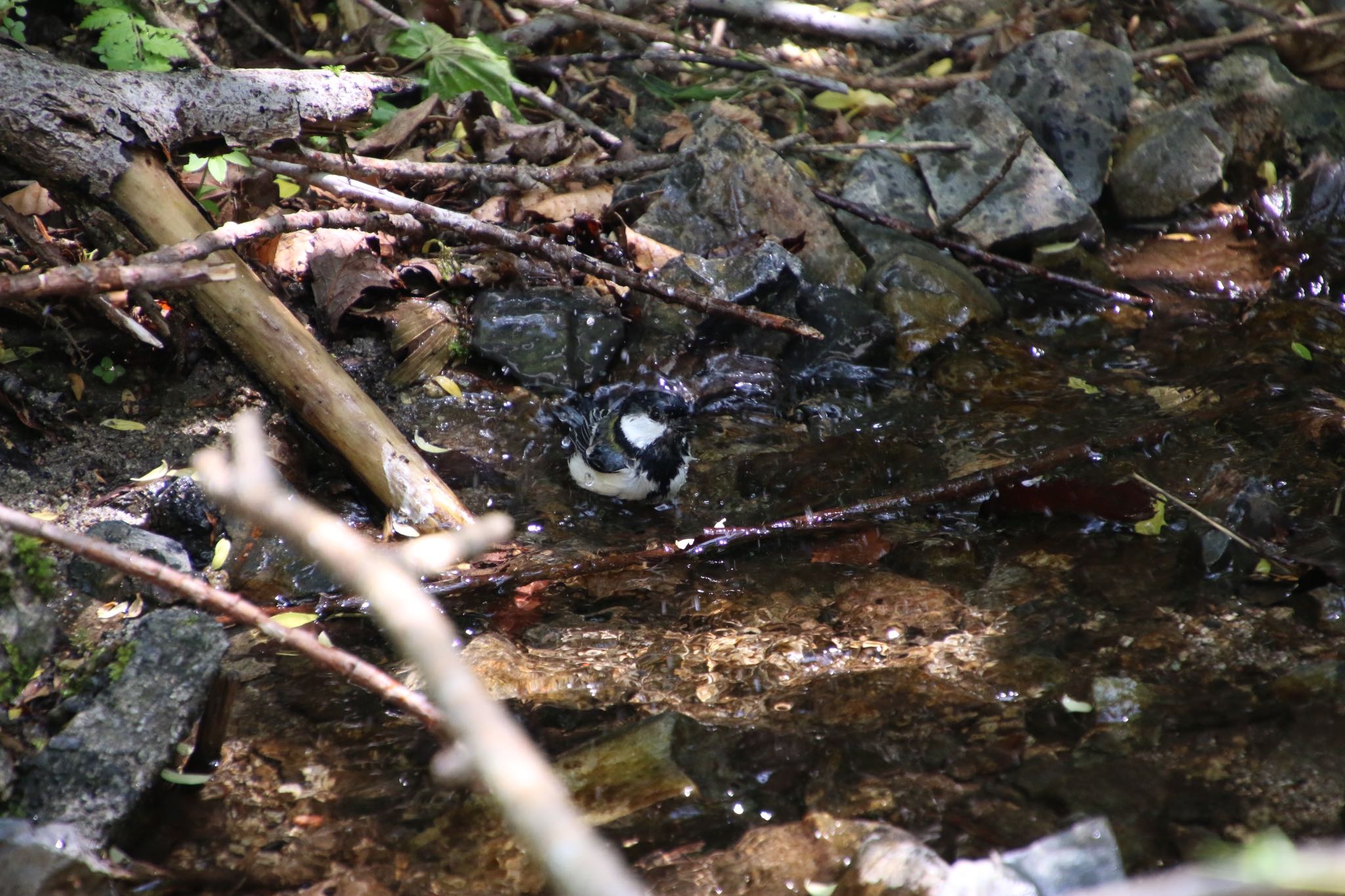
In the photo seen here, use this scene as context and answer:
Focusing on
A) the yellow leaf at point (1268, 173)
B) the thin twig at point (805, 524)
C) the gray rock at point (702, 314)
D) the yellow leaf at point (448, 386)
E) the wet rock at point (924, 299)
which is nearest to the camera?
the thin twig at point (805, 524)

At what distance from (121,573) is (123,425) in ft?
3.22

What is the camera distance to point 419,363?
4.52m

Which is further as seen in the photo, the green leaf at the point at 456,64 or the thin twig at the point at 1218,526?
the green leaf at the point at 456,64

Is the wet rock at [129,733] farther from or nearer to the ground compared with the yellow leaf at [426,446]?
farther from the ground

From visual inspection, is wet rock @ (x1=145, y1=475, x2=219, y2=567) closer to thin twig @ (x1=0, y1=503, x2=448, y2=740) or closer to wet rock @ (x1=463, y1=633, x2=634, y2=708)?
wet rock @ (x1=463, y1=633, x2=634, y2=708)

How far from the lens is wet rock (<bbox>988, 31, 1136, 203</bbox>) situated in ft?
21.0

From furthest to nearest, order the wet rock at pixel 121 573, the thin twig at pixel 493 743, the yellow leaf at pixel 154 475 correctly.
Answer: the yellow leaf at pixel 154 475, the wet rock at pixel 121 573, the thin twig at pixel 493 743

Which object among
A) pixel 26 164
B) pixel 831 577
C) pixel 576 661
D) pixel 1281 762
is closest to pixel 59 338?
pixel 26 164

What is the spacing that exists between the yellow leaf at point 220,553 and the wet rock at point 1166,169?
18.4 feet

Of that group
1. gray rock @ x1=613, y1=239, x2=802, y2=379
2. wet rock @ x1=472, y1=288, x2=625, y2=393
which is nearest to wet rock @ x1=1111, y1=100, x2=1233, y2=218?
gray rock @ x1=613, y1=239, x2=802, y2=379

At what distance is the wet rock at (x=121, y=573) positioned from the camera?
→ 127 inches

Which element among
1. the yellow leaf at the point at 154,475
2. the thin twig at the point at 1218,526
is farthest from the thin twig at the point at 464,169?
the thin twig at the point at 1218,526

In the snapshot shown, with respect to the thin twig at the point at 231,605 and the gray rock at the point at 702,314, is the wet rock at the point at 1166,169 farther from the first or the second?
the thin twig at the point at 231,605

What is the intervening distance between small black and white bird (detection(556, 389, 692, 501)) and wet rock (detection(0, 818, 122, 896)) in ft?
7.39
